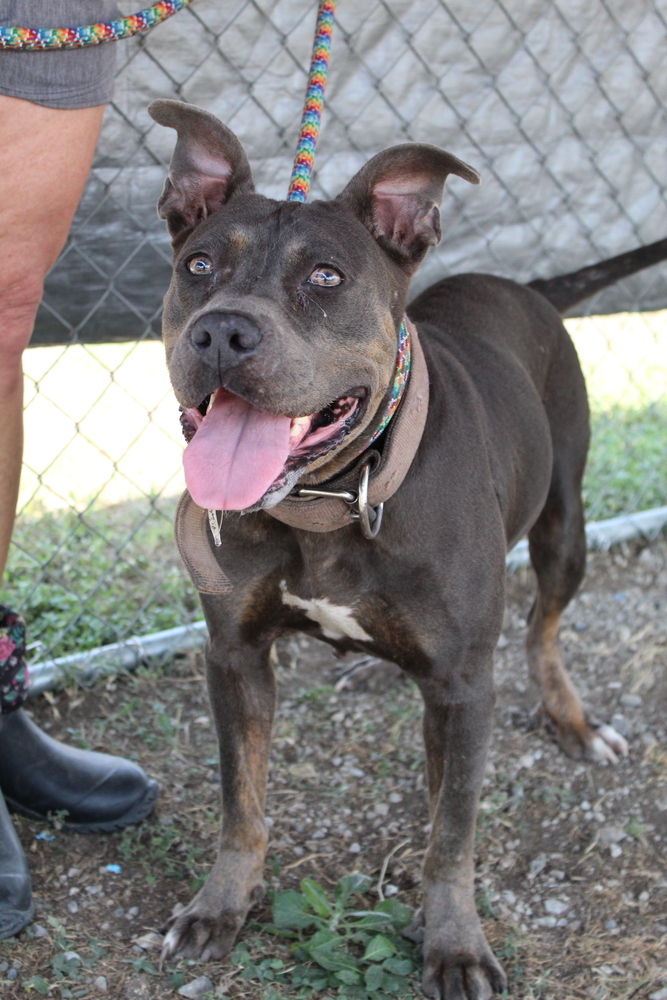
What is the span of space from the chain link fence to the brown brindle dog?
3.80 feet

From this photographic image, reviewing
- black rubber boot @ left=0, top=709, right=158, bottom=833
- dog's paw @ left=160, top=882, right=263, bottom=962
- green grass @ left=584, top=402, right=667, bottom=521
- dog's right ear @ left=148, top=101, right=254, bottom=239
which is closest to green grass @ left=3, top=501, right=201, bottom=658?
black rubber boot @ left=0, top=709, right=158, bottom=833

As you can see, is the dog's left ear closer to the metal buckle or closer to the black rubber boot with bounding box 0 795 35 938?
the metal buckle

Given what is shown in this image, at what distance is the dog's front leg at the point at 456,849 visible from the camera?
2559mm

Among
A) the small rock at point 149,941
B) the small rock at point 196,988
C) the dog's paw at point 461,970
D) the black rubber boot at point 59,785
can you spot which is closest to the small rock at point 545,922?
the dog's paw at point 461,970

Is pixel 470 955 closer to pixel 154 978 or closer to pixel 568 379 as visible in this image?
pixel 154 978

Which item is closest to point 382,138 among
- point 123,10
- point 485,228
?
point 485,228

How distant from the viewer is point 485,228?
4.38 metres

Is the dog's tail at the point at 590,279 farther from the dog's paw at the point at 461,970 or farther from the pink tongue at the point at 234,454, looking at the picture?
the dog's paw at the point at 461,970

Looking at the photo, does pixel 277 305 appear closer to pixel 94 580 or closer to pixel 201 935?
pixel 201 935

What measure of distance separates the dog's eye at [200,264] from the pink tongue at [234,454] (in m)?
0.31

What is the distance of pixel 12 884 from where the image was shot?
8.70ft

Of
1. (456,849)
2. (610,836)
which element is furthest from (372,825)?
(610,836)

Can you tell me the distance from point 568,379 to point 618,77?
156 cm

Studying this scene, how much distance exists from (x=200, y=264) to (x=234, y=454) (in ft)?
1.66
